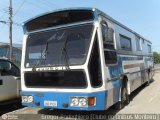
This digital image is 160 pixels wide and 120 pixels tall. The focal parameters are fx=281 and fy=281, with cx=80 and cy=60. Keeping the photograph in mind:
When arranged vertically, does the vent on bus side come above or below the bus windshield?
below

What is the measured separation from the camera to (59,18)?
8.09 meters

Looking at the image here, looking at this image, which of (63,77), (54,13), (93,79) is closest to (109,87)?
(93,79)

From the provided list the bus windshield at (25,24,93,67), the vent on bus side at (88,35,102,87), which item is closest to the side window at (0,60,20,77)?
the bus windshield at (25,24,93,67)

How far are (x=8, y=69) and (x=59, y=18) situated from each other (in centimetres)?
300

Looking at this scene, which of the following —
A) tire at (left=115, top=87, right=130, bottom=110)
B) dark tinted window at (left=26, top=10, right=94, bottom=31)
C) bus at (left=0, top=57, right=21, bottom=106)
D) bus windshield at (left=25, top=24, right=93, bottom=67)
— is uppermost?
dark tinted window at (left=26, top=10, right=94, bottom=31)

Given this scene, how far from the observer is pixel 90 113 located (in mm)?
8688

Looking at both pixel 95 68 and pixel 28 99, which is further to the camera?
pixel 28 99

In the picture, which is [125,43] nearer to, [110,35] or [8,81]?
[110,35]

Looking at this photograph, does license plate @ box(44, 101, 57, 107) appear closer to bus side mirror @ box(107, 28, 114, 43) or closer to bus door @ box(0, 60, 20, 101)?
bus door @ box(0, 60, 20, 101)

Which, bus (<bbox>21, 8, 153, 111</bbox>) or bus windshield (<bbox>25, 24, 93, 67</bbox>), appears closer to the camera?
bus (<bbox>21, 8, 153, 111</bbox>)

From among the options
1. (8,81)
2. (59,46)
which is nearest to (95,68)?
(59,46)

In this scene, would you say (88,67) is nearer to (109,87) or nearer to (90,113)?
(109,87)

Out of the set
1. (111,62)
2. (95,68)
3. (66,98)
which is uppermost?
(111,62)

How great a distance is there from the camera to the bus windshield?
731 cm
